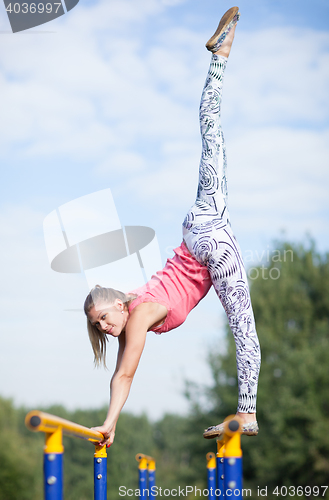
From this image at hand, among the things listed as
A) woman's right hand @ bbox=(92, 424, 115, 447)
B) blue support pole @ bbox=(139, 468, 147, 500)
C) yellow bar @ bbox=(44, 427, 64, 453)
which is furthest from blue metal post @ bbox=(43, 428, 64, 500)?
blue support pole @ bbox=(139, 468, 147, 500)

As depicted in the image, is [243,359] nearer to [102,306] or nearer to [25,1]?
[102,306]

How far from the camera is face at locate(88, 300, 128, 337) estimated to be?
255cm

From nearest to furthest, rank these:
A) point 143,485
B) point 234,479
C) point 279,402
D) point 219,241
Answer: point 234,479 → point 219,241 → point 143,485 → point 279,402

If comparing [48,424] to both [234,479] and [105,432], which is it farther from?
[105,432]

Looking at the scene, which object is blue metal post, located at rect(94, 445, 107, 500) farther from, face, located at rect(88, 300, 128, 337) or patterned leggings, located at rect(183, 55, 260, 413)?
patterned leggings, located at rect(183, 55, 260, 413)

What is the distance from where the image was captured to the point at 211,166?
2762 mm

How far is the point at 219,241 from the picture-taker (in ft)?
8.71

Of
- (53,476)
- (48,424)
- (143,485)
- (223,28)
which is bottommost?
(143,485)

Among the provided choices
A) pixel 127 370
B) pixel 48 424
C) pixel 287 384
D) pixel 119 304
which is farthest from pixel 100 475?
pixel 287 384

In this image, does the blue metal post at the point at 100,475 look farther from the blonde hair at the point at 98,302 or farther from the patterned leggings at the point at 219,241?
the patterned leggings at the point at 219,241

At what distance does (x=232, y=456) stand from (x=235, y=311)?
119 centimetres

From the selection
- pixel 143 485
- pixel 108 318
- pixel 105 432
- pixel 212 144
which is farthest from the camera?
pixel 143 485

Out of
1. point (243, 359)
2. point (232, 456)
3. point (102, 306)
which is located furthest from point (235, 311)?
point (232, 456)

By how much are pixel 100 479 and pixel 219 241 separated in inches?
52.7
